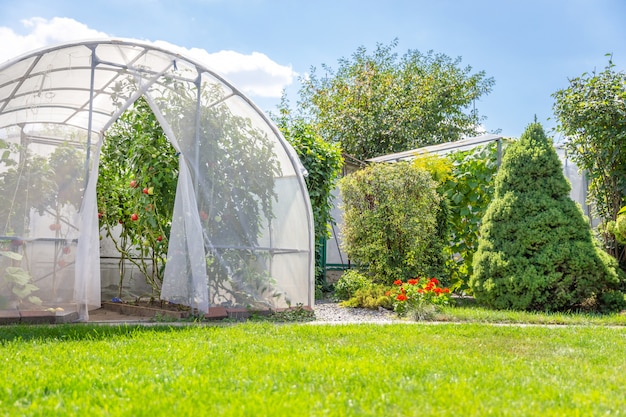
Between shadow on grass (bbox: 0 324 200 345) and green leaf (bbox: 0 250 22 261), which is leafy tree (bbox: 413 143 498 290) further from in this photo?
green leaf (bbox: 0 250 22 261)

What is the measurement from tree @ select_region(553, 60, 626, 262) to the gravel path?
4.89m

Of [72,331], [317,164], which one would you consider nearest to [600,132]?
[317,164]

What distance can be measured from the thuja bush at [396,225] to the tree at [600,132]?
2.79 meters

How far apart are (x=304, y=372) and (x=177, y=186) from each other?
12.2 ft

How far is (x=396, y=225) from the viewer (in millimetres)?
9875

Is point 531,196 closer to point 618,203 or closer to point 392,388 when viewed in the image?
point 618,203

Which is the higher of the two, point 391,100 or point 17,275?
point 391,100

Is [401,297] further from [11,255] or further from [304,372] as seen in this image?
[11,255]

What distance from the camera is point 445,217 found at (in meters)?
10.4

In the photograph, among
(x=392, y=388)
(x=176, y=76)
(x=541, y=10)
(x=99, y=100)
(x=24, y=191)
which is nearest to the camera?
(x=392, y=388)

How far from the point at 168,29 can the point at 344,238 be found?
460 centimetres

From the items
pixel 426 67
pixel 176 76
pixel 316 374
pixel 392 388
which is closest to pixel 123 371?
pixel 316 374

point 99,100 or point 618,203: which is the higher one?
point 99,100

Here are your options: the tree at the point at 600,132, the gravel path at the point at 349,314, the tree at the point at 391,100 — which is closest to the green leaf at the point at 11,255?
the gravel path at the point at 349,314
